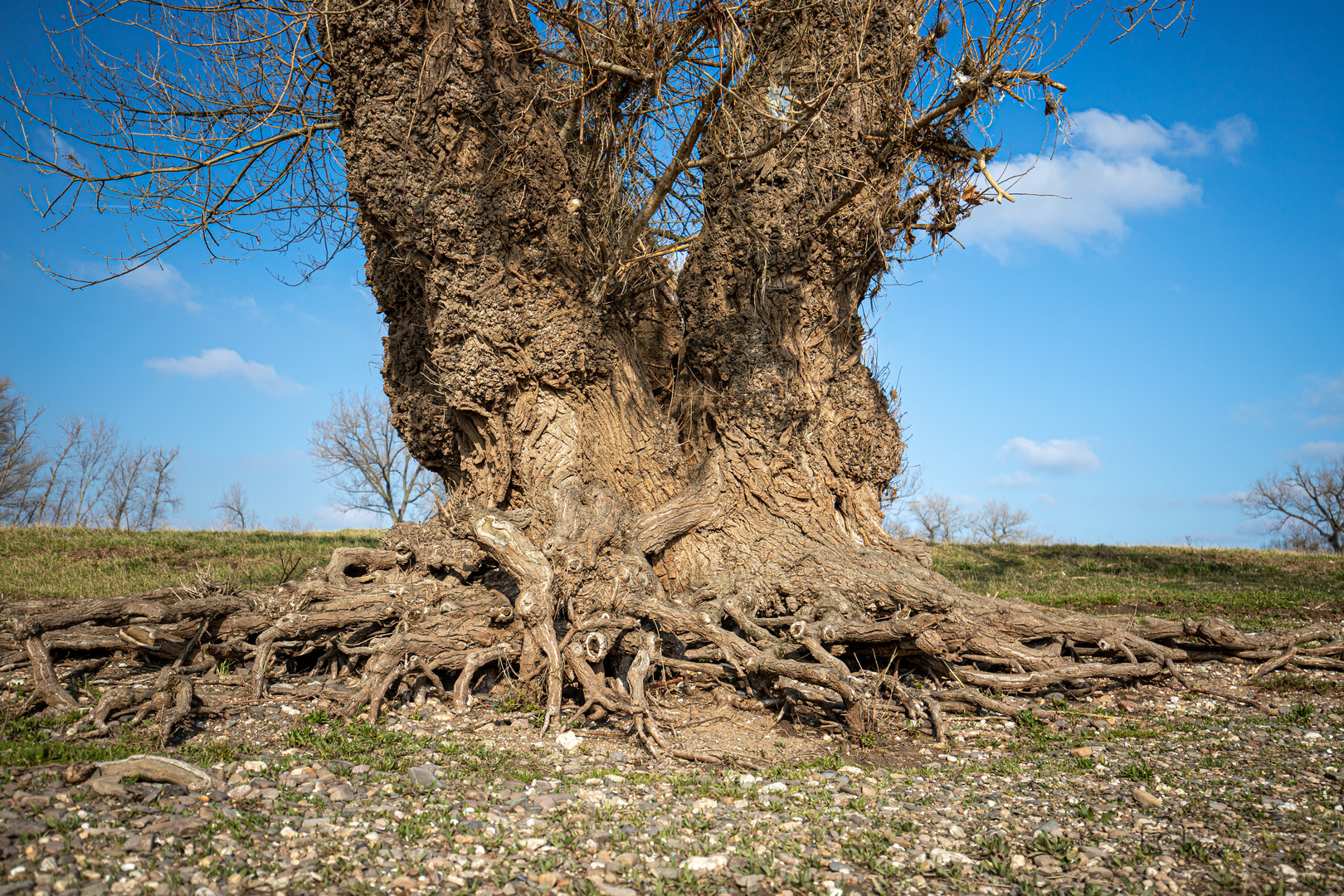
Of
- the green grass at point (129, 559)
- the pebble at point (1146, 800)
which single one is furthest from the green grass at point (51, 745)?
the pebble at point (1146, 800)

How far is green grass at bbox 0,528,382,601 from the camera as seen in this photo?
33.5 ft

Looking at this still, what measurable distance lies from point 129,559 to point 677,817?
13.2m

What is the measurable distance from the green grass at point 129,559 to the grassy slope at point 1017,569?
2 cm

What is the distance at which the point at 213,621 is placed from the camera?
636cm

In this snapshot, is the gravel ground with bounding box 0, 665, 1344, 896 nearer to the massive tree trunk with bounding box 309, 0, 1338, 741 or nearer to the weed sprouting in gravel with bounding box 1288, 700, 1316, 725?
the weed sprouting in gravel with bounding box 1288, 700, 1316, 725

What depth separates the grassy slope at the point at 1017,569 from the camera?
10.3m

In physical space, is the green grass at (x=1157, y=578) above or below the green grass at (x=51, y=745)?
above

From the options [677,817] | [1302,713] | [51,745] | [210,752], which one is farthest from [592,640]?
[1302,713]

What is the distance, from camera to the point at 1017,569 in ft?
52.5

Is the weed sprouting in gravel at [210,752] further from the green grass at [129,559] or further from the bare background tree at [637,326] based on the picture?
the green grass at [129,559]

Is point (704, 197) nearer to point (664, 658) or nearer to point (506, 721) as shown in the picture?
point (664, 658)

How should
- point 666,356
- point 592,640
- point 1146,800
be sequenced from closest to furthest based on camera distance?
1. point 1146,800
2. point 592,640
3. point 666,356

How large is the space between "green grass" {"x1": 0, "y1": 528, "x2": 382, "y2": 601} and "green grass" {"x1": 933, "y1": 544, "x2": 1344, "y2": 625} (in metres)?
11.4

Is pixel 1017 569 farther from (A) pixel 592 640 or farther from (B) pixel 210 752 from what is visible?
(B) pixel 210 752
